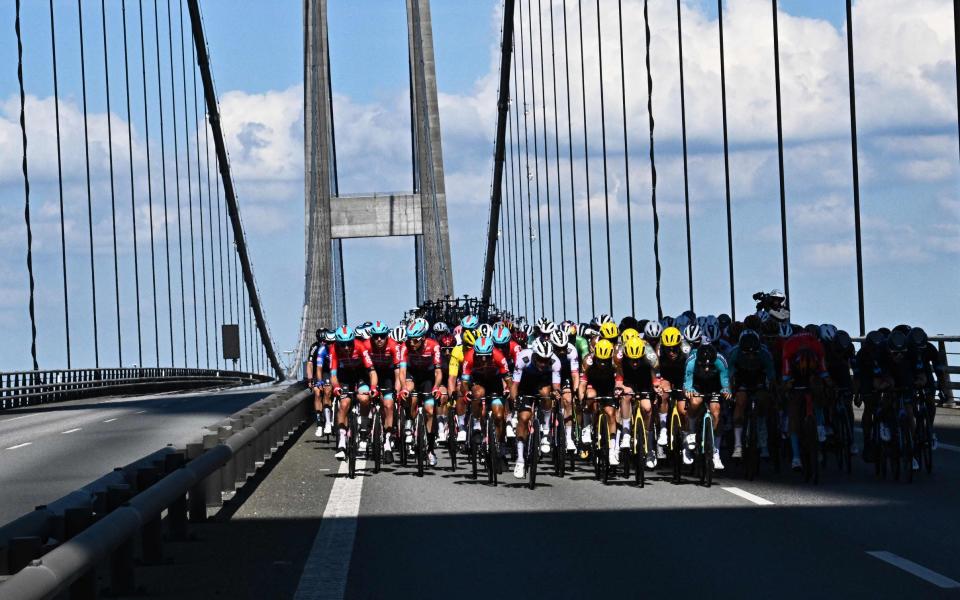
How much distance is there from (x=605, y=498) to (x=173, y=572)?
17.6 feet

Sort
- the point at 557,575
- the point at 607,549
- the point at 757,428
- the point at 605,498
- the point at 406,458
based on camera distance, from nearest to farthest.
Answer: the point at 557,575
the point at 607,549
the point at 605,498
the point at 757,428
the point at 406,458

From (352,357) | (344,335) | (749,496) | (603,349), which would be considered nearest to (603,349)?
(603,349)

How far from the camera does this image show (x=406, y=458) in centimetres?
1930

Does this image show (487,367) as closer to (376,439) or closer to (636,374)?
(636,374)

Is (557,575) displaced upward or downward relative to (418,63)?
downward

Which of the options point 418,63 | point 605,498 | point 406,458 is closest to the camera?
point 605,498

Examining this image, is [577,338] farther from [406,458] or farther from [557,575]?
[557,575]

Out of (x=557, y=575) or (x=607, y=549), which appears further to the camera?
(x=607, y=549)

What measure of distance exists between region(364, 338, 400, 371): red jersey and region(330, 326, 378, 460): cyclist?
0.69ft

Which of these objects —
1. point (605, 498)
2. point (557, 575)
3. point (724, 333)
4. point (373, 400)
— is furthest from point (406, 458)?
point (557, 575)

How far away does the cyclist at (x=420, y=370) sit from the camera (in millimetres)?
18297

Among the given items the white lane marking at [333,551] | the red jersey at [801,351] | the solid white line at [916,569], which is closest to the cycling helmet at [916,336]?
the red jersey at [801,351]

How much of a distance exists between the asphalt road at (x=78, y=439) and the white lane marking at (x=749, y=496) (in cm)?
440

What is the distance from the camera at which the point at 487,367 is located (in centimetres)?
1673
